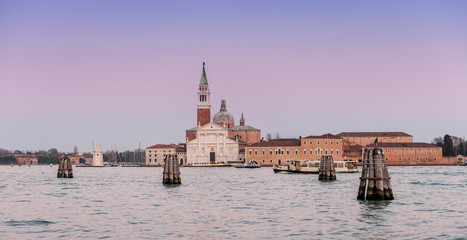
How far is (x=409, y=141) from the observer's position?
13238 cm

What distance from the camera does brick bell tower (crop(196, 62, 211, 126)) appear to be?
5349 inches

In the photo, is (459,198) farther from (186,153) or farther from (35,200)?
(186,153)

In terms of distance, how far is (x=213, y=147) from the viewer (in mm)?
126000

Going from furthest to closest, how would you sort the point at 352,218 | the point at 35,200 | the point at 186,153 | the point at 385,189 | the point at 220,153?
the point at 186,153
the point at 220,153
the point at 35,200
the point at 385,189
the point at 352,218

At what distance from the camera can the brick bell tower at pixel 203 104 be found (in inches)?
5349

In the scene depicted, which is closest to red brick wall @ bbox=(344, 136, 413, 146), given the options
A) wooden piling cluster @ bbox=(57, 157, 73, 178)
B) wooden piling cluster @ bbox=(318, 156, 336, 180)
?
wooden piling cluster @ bbox=(57, 157, 73, 178)

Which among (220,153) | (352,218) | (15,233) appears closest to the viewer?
(15,233)

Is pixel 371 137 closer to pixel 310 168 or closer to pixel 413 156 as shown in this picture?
pixel 413 156

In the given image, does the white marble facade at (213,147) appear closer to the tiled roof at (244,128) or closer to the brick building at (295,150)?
the brick building at (295,150)

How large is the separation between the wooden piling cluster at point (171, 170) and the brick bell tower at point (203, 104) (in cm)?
9280

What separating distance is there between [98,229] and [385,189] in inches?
463

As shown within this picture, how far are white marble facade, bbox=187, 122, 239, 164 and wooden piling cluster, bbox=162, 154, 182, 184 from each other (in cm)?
8249

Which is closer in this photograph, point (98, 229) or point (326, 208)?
point (98, 229)

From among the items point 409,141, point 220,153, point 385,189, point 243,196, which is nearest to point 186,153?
point 220,153
